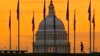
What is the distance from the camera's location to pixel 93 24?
11456 cm

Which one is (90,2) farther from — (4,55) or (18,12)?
(4,55)

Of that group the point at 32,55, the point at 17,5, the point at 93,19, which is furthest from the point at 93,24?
the point at 32,55

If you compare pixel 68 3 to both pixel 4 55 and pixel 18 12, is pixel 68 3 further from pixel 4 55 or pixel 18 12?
pixel 4 55

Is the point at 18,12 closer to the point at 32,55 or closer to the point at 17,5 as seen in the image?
the point at 17,5

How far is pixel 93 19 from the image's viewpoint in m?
113

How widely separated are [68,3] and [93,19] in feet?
18.7

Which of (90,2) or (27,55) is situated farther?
(90,2)

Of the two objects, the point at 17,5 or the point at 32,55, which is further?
the point at 17,5

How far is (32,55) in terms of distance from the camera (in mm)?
97562

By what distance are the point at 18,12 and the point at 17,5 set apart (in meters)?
1.39

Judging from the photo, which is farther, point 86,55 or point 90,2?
point 90,2

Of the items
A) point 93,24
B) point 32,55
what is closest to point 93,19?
point 93,24

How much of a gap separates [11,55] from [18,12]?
10531 mm

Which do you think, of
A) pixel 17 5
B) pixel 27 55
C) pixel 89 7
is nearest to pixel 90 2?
pixel 89 7
